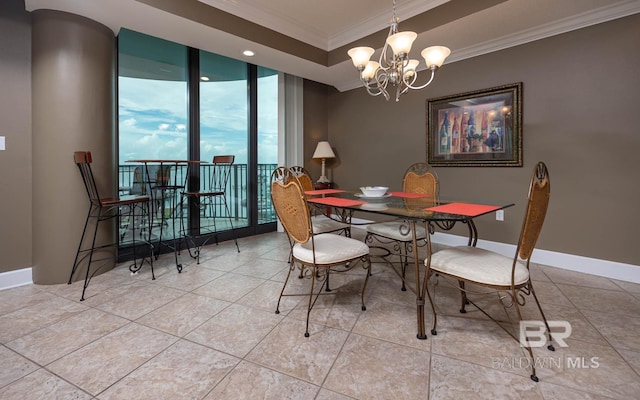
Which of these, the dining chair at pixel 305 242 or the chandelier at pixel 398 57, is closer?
the dining chair at pixel 305 242

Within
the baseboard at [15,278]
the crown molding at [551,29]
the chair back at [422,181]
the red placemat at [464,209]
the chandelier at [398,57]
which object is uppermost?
the crown molding at [551,29]

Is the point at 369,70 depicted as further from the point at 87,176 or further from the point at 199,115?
the point at 87,176

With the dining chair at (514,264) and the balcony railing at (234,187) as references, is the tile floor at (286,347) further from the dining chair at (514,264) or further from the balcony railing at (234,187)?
the balcony railing at (234,187)

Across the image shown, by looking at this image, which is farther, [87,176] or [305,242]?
[87,176]

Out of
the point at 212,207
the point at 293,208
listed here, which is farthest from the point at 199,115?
the point at 293,208

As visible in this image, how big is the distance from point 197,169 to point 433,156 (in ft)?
10.2

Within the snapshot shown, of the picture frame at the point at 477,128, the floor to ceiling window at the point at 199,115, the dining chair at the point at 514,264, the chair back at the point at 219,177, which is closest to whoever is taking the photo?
the dining chair at the point at 514,264

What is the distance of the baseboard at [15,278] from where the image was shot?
237cm

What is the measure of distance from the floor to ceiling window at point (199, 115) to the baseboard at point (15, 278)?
1.11 meters

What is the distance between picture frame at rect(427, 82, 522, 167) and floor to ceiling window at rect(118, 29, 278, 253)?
2.44 m

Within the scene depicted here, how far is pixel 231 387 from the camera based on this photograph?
1.29 m

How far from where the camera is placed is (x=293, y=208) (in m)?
1.75

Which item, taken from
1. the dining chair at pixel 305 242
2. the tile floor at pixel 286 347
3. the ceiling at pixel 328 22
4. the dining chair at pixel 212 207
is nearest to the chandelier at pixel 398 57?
the ceiling at pixel 328 22

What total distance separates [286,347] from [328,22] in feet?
11.3
